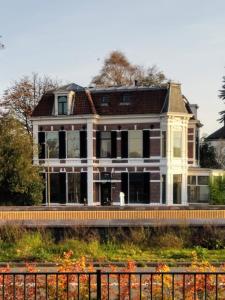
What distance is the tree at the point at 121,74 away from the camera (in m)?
55.2

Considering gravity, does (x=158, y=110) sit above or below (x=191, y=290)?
above

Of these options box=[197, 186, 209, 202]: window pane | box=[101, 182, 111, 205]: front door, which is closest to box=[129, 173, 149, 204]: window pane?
box=[101, 182, 111, 205]: front door

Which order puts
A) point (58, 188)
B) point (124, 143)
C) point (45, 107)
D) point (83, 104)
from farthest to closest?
point (45, 107) < point (58, 188) < point (83, 104) < point (124, 143)

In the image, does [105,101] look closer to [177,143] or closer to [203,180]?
[177,143]

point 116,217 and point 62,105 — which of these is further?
point 62,105

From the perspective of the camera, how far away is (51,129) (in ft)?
129

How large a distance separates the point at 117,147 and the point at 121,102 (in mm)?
3078

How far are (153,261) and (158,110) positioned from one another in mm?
23749

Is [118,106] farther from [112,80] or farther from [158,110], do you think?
[112,80]

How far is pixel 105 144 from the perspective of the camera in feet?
128

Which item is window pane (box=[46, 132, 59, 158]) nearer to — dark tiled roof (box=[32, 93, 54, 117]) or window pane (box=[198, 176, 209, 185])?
dark tiled roof (box=[32, 93, 54, 117])

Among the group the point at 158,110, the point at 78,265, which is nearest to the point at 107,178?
the point at 158,110

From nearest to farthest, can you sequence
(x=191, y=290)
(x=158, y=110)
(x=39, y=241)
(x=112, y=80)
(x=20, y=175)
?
(x=191, y=290) < (x=39, y=241) < (x=20, y=175) < (x=158, y=110) < (x=112, y=80)

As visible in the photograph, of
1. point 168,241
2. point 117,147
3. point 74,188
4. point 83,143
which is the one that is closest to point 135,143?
point 117,147
